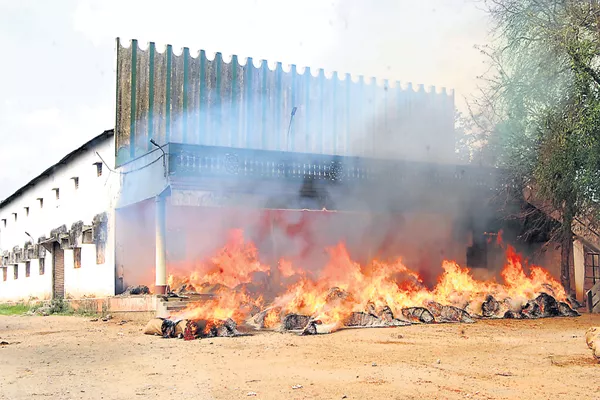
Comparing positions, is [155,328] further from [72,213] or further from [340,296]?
[72,213]

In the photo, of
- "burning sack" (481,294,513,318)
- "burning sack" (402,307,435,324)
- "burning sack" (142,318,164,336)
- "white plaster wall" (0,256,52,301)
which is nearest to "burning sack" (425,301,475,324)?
"burning sack" (402,307,435,324)

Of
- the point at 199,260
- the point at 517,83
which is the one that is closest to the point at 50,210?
the point at 199,260

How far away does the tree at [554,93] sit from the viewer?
41.6ft

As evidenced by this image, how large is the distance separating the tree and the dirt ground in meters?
3.24

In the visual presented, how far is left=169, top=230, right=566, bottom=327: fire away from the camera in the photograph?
14094 millimetres

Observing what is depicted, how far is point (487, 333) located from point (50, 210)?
2131 cm

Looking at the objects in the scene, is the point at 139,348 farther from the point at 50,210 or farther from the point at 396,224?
the point at 50,210

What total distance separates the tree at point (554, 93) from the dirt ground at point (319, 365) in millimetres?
3237

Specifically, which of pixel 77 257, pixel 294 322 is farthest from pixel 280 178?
pixel 77 257

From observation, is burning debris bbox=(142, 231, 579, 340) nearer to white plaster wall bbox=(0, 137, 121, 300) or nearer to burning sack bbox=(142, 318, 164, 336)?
burning sack bbox=(142, 318, 164, 336)

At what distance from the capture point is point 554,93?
1406cm

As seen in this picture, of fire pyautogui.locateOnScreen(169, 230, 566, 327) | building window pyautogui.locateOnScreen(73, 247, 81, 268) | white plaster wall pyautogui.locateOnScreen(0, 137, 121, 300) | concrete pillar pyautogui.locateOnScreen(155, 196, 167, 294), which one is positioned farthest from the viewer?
building window pyautogui.locateOnScreen(73, 247, 81, 268)

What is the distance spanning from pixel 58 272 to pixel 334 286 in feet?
49.0

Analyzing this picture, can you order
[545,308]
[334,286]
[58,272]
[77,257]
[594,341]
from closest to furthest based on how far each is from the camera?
[594,341] → [334,286] → [545,308] → [77,257] → [58,272]
